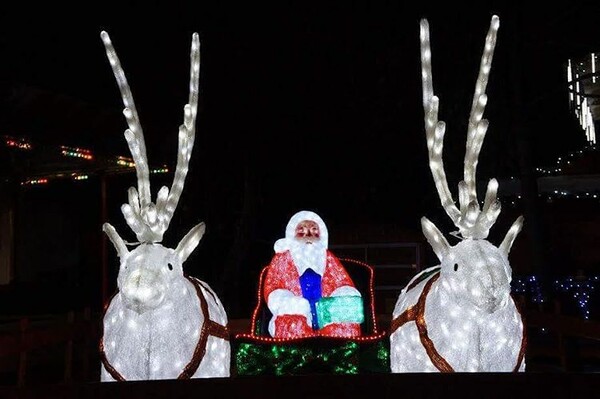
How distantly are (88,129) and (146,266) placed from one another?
23.6 ft

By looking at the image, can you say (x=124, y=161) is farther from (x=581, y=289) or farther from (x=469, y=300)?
(x=469, y=300)

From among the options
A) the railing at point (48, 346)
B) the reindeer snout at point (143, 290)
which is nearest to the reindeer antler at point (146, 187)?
the reindeer snout at point (143, 290)

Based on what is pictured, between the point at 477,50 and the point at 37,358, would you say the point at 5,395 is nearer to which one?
the point at 37,358

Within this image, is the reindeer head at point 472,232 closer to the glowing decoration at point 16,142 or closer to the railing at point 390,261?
the glowing decoration at point 16,142

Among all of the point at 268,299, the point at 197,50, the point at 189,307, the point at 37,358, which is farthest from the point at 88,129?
the point at 189,307

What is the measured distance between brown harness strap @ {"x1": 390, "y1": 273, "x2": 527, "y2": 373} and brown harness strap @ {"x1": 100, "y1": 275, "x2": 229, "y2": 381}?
3.07ft

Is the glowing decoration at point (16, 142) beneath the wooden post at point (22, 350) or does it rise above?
above

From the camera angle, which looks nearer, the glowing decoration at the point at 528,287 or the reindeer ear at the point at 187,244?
the reindeer ear at the point at 187,244

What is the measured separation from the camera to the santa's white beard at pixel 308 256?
6.09m

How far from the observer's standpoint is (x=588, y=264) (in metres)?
15.2

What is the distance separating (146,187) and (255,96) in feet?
33.2

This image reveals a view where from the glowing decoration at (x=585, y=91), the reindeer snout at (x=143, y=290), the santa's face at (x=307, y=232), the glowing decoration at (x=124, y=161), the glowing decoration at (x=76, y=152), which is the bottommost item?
the reindeer snout at (x=143, y=290)

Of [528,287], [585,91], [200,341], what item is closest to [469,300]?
[200,341]

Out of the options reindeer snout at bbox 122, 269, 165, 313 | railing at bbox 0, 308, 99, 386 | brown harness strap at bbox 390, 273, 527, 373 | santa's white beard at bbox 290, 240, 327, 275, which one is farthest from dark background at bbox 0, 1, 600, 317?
brown harness strap at bbox 390, 273, 527, 373
